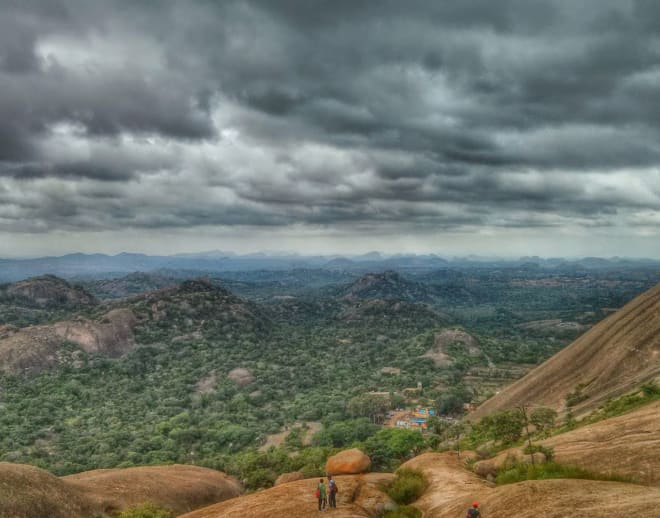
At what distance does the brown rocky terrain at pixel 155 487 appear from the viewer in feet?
121

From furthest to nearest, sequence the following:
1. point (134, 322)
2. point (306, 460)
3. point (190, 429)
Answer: point (134, 322) → point (190, 429) → point (306, 460)

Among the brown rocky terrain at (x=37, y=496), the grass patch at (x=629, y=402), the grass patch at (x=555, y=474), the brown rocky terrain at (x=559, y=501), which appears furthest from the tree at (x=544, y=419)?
the brown rocky terrain at (x=37, y=496)

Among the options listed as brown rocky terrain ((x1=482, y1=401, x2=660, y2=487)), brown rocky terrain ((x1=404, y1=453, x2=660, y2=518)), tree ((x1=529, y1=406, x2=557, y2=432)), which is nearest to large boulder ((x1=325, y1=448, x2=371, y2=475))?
brown rocky terrain ((x1=482, y1=401, x2=660, y2=487))

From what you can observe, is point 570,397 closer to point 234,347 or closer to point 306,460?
point 306,460

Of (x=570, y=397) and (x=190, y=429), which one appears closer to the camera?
(x=570, y=397)

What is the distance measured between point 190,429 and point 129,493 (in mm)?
62486

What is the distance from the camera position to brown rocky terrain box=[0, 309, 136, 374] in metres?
136

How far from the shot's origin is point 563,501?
17.4m

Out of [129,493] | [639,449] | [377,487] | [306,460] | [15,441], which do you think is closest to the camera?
[639,449]

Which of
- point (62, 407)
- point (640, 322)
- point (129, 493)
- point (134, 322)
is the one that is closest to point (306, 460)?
point (129, 493)

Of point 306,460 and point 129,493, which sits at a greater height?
point 129,493

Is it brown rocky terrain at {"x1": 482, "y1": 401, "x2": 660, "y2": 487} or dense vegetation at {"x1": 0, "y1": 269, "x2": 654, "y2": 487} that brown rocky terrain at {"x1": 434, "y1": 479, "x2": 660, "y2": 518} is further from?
dense vegetation at {"x1": 0, "y1": 269, "x2": 654, "y2": 487}

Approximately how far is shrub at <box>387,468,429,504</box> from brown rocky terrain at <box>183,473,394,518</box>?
3.34ft

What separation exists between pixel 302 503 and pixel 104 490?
2344cm
